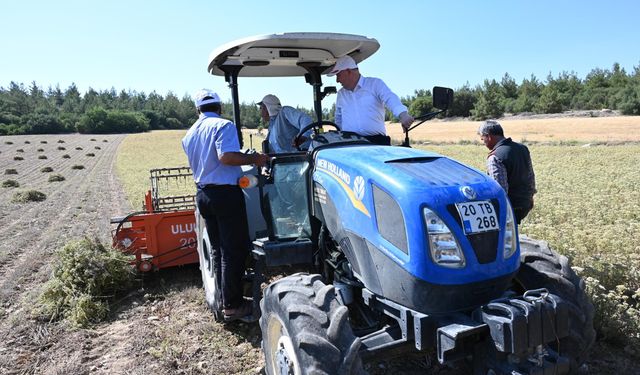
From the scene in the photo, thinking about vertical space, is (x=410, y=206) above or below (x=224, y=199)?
above

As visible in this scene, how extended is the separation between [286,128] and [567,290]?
3.02m

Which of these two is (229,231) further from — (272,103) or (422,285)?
(422,285)

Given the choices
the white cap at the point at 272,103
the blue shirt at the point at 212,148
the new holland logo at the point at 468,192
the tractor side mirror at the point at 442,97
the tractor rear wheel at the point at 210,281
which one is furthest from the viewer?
the white cap at the point at 272,103

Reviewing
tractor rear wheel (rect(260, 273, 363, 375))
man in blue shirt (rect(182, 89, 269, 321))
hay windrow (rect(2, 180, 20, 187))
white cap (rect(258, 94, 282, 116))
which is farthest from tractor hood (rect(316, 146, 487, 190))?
Answer: hay windrow (rect(2, 180, 20, 187))

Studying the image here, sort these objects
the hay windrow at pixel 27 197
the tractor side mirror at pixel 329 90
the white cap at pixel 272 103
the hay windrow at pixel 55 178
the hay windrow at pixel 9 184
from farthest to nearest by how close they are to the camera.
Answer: the hay windrow at pixel 55 178 < the hay windrow at pixel 9 184 < the hay windrow at pixel 27 197 < the tractor side mirror at pixel 329 90 < the white cap at pixel 272 103

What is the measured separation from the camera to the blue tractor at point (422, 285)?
264 cm

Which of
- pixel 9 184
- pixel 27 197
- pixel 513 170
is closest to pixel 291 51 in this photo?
pixel 513 170

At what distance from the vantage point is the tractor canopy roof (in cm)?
433

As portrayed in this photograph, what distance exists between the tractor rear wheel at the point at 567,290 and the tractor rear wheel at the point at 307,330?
1266mm

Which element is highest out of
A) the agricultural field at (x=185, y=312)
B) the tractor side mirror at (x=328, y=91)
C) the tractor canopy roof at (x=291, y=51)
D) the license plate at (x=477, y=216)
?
the tractor canopy roof at (x=291, y=51)

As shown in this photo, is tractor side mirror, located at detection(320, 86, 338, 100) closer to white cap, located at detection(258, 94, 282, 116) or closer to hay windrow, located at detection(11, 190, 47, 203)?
white cap, located at detection(258, 94, 282, 116)

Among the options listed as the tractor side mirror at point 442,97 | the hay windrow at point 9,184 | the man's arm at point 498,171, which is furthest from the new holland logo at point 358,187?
the hay windrow at point 9,184

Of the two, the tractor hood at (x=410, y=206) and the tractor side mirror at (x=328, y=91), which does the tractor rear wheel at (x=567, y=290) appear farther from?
the tractor side mirror at (x=328, y=91)

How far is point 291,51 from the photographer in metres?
4.97
